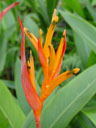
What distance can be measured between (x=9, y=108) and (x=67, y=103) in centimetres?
17

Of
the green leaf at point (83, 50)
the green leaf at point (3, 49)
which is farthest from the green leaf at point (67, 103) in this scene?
the green leaf at point (3, 49)

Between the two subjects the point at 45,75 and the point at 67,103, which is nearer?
the point at 45,75

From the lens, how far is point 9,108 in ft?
2.23

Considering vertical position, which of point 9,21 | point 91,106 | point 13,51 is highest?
point 9,21

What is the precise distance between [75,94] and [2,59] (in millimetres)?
786

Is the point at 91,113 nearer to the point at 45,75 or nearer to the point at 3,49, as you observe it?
the point at 45,75

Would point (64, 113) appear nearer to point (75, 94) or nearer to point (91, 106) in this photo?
point (75, 94)

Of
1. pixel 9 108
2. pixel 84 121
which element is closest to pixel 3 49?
pixel 84 121

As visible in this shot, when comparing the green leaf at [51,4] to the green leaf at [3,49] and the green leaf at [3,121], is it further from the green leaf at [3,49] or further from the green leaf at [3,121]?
the green leaf at [3,121]

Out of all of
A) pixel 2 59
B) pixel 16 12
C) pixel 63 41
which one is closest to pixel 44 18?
pixel 16 12

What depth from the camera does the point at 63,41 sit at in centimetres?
58

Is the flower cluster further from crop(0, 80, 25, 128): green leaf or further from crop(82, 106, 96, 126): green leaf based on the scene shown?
crop(82, 106, 96, 126): green leaf

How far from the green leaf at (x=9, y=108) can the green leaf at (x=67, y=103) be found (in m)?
0.08

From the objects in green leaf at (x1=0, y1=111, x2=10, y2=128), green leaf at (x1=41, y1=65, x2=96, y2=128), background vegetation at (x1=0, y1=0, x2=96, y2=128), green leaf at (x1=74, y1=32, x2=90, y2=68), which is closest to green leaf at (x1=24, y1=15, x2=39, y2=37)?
background vegetation at (x1=0, y1=0, x2=96, y2=128)
